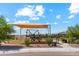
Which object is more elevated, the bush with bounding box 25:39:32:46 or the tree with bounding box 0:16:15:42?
the tree with bounding box 0:16:15:42

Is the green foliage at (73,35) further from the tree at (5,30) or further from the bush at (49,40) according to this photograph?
the tree at (5,30)

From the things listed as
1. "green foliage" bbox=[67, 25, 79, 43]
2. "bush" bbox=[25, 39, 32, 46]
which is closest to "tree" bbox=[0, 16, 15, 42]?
"bush" bbox=[25, 39, 32, 46]

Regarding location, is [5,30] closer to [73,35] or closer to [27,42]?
[27,42]

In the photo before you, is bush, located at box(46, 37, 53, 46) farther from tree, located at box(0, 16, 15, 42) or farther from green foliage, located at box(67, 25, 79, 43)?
tree, located at box(0, 16, 15, 42)

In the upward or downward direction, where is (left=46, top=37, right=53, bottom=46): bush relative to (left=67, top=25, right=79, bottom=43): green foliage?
downward

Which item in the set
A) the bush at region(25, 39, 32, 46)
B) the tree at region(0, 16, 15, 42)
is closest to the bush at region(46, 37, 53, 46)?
the bush at region(25, 39, 32, 46)

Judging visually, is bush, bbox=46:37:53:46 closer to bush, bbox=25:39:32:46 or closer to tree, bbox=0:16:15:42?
bush, bbox=25:39:32:46

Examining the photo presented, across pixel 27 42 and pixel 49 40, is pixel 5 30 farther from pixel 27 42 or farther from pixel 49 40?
pixel 49 40

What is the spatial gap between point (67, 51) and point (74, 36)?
23 cm

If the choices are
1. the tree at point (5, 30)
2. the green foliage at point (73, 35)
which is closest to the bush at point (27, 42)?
the tree at point (5, 30)

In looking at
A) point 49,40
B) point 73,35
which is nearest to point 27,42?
point 49,40

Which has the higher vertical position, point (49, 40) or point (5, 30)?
point (5, 30)

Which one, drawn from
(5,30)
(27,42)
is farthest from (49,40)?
(5,30)

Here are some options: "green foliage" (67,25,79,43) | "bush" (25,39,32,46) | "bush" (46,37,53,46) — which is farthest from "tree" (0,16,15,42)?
"green foliage" (67,25,79,43)
